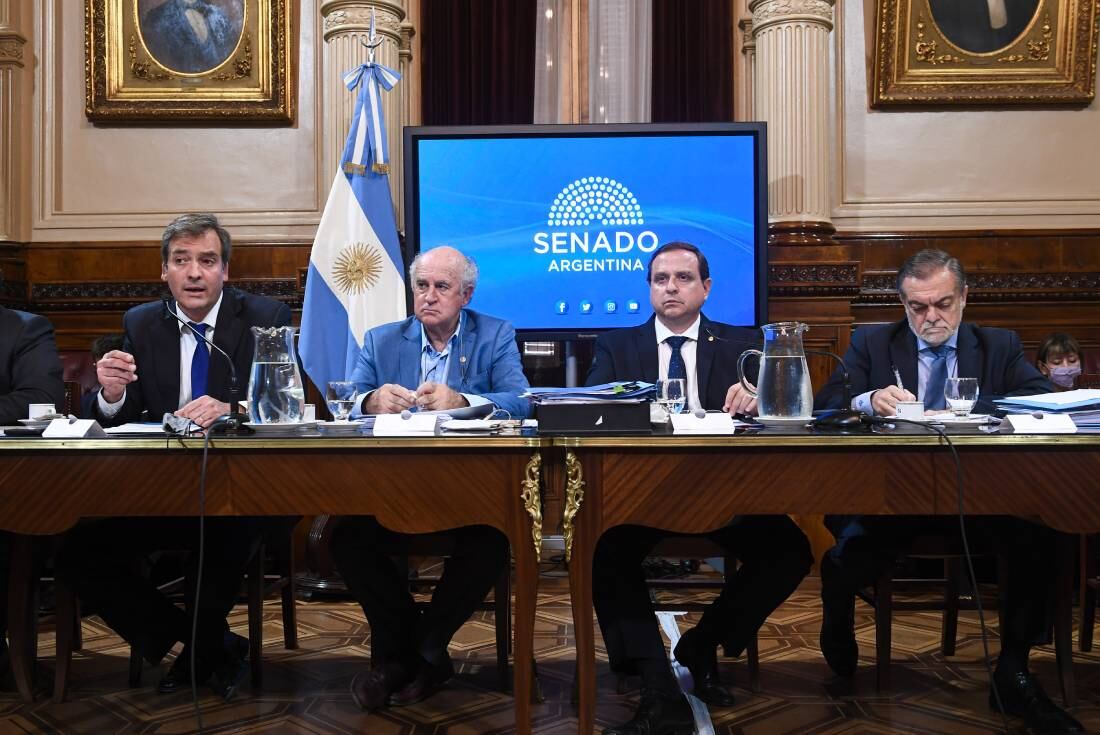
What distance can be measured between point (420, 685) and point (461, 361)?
3.11ft

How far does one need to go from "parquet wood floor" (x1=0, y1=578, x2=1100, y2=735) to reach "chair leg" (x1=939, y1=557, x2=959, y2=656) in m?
0.04

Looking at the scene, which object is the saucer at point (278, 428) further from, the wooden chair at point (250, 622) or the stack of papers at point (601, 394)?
the wooden chair at point (250, 622)

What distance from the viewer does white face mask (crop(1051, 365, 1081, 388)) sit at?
395 centimetres

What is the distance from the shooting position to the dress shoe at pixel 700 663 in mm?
2484

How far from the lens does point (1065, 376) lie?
3.96 meters

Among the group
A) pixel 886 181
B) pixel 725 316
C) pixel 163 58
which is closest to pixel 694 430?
pixel 725 316

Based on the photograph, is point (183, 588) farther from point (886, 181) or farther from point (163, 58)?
point (886, 181)

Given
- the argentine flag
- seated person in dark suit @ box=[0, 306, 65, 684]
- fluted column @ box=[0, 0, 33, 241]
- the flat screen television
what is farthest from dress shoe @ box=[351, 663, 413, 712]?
fluted column @ box=[0, 0, 33, 241]

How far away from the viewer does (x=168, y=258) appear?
9.64 ft

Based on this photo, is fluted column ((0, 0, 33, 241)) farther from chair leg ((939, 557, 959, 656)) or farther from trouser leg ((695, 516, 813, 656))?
chair leg ((939, 557, 959, 656))

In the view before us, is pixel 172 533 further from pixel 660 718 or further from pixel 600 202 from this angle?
pixel 600 202

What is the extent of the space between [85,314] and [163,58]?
1.31 meters

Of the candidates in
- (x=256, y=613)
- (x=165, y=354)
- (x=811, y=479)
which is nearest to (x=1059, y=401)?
(x=811, y=479)

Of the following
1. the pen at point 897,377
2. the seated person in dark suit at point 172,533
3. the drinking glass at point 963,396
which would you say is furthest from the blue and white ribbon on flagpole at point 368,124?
the drinking glass at point 963,396
